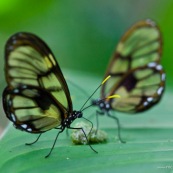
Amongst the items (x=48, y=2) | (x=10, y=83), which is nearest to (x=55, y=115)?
(x=10, y=83)

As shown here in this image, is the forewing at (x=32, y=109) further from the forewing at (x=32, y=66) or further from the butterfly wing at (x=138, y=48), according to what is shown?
the butterfly wing at (x=138, y=48)

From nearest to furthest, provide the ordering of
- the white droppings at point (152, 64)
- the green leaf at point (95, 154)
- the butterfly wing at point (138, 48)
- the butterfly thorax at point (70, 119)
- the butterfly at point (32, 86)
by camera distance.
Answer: the green leaf at point (95, 154) → the butterfly at point (32, 86) → the butterfly thorax at point (70, 119) → the white droppings at point (152, 64) → the butterfly wing at point (138, 48)

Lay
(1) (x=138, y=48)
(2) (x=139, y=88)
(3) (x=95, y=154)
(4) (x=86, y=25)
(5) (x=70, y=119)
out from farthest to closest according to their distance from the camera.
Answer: (4) (x=86, y=25), (1) (x=138, y=48), (2) (x=139, y=88), (5) (x=70, y=119), (3) (x=95, y=154)

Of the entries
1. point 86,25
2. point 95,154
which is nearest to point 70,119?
point 95,154

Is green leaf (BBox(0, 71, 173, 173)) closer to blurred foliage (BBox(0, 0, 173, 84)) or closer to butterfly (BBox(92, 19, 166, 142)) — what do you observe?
butterfly (BBox(92, 19, 166, 142))

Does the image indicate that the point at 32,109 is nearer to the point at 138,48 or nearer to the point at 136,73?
the point at 136,73

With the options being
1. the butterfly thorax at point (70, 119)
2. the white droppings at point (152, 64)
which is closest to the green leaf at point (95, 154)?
the butterfly thorax at point (70, 119)
